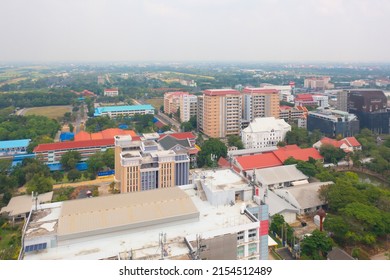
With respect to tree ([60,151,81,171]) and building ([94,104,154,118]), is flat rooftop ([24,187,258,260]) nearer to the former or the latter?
tree ([60,151,81,171])

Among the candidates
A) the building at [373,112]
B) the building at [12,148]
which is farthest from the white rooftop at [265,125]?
the building at [12,148]

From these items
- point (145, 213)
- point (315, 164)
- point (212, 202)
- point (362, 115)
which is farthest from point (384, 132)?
point (145, 213)

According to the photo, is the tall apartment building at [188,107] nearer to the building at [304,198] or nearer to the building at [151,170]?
the building at [151,170]

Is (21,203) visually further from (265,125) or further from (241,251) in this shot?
(265,125)

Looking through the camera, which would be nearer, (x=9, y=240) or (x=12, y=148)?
(x=9, y=240)

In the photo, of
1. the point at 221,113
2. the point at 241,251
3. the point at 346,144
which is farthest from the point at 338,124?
the point at 241,251

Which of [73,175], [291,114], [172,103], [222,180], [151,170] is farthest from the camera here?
[172,103]
